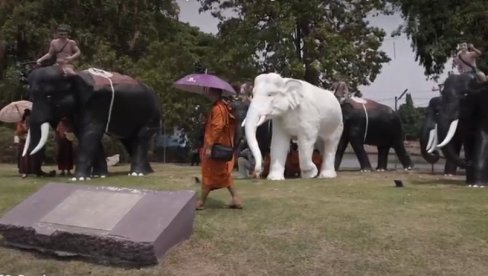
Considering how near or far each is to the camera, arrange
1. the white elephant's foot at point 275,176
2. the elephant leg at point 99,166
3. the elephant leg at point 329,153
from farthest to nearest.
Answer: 1. the elephant leg at point 329,153
2. the elephant leg at point 99,166
3. the white elephant's foot at point 275,176

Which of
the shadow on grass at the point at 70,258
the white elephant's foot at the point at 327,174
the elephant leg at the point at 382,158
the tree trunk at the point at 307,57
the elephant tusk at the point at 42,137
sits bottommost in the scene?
the shadow on grass at the point at 70,258

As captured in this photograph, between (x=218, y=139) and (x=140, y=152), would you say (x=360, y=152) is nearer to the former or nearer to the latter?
(x=140, y=152)

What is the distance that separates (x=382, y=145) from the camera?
17.3 m

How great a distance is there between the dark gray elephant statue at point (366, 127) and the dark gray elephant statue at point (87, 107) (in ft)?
17.1

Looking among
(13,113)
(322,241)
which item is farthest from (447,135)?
(13,113)

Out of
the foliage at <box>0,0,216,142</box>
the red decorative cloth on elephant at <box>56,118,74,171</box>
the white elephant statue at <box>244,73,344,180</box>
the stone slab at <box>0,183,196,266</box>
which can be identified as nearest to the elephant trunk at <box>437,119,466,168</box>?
the white elephant statue at <box>244,73,344,180</box>

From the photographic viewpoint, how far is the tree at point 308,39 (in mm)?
21562

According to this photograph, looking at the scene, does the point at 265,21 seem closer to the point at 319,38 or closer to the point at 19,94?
the point at 319,38

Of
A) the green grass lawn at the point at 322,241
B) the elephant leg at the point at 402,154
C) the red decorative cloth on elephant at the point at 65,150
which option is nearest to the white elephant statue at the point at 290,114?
the green grass lawn at the point at 322,241

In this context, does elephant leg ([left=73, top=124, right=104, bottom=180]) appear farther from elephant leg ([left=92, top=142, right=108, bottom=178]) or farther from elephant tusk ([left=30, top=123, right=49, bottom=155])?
elephant leg ([left=92, top=142, right=108, bottom=178])

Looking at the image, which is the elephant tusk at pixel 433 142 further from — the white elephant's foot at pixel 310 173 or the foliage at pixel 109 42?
the foliage at pixel 109 42

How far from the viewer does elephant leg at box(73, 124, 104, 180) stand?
11.5m

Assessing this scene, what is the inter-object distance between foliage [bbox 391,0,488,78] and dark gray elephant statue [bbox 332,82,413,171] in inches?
115

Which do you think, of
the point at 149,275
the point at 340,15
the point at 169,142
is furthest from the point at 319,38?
the point at 149,275
